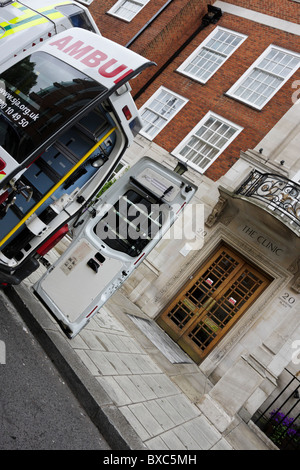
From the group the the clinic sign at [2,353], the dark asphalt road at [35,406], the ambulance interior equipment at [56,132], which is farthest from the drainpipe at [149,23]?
the the clinic sign at [2,353]

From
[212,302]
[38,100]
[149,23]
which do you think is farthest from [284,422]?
[149,23]

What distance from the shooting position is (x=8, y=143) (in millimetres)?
4547

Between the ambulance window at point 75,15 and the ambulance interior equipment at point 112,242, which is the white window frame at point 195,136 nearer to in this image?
the ambulance interior equipment at point 112,242

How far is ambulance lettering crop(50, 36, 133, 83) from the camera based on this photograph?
4.83 m

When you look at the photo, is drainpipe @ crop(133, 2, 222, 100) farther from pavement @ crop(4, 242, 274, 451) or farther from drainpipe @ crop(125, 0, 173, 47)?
pavement @ crop(4, 242, 274, 451)

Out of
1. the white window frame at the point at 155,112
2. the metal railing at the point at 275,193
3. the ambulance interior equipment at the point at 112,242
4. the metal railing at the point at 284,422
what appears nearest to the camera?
the ambulance interior equipment at the point at 112,242

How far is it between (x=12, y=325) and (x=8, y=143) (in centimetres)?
267

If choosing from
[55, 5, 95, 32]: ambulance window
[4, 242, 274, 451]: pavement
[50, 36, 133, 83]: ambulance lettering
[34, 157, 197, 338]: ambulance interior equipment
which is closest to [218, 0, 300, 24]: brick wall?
[55, 5, 95, 32]: ambulance window

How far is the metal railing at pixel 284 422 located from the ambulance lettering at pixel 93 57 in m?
6.67

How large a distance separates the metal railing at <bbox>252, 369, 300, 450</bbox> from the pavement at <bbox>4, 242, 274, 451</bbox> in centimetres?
62

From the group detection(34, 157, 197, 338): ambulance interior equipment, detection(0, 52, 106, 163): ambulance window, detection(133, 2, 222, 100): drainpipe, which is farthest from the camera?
detection(133, 2, 222, 100): drainpipe

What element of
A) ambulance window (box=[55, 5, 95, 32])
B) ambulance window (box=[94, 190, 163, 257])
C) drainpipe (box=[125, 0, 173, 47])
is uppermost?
drainpipe (box=[125, 0, 173, 47])

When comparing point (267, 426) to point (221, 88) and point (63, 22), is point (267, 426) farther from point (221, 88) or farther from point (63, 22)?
point (221, 88)

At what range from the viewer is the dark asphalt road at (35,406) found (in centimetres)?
363
